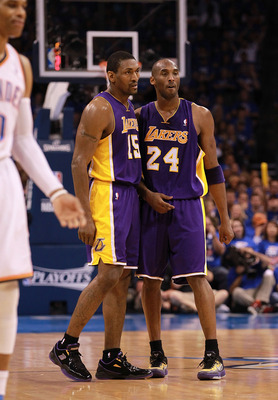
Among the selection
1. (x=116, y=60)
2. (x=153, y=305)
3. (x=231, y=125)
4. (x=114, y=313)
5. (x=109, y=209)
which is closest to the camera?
(x=109, y=209)

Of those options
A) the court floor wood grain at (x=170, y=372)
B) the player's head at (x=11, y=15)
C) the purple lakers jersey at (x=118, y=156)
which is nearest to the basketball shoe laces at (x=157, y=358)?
the court floor wood grain at (x=170, y=372)

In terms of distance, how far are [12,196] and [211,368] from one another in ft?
8.58

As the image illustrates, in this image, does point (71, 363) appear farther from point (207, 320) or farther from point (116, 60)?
point (116, 60)

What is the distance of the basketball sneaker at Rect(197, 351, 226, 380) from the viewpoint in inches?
230

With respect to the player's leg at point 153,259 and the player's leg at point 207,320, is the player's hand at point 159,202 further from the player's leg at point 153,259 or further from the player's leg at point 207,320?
the player's leg at point 207,320

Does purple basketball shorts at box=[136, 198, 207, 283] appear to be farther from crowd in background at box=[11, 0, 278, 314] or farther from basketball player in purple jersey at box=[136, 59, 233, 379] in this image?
crowd in background at box=[11, 0, 278, 314]

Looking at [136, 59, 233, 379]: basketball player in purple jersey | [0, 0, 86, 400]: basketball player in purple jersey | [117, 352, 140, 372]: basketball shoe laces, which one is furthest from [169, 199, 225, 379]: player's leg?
[0, 0, 86, 400]: basketball player in purple jersey

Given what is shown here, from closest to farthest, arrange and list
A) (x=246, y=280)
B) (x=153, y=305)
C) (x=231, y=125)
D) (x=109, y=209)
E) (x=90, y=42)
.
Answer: (x=109, y=209) → (x=153, y=305) → (x=90, y=42) → (x=246, y=280) → (x=231, y=125)

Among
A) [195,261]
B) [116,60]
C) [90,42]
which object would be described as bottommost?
[195,261]

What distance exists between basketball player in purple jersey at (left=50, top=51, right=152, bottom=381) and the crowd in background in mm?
5443

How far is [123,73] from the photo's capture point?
617cm

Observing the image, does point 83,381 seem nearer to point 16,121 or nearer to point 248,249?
point 16,121

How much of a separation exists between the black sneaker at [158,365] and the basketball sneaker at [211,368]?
313 millimetres

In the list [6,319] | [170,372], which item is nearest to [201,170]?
[170,372]
